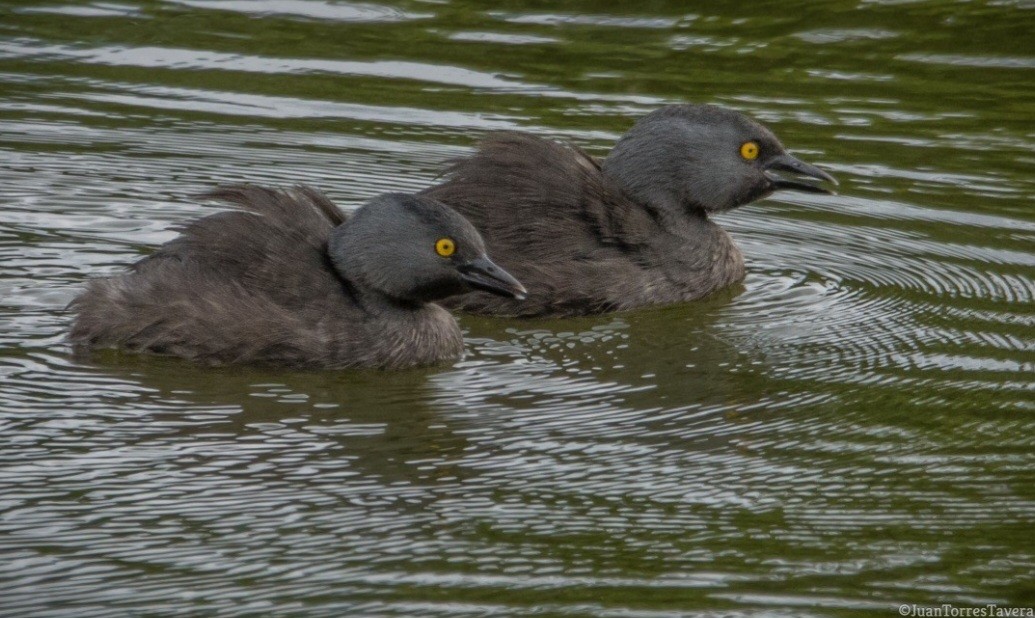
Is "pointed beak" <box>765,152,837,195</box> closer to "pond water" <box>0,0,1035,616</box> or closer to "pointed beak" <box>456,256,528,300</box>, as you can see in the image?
"pond water" <box>0,0,1035,616</box>

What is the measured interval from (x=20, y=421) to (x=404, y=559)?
2.05m

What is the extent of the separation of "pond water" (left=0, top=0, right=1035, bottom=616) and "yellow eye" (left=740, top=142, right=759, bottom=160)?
66 centimetres

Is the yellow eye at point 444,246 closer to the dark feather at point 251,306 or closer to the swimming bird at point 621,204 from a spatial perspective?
the dark feather at point 251,306

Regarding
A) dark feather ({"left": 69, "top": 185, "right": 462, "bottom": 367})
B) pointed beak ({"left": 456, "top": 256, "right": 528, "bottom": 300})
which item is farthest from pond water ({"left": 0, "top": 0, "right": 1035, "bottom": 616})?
pointed beak ({"left": 456, "top": 256, "right": 528, "bottom": 300})

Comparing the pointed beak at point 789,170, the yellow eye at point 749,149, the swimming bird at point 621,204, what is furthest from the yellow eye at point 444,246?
the pointed beak at point 789,170

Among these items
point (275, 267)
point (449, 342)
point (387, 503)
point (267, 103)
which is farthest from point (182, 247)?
point (267, 103)

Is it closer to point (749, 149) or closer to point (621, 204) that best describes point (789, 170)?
point (749, 149)

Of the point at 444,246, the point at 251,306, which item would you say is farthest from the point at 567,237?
the point at 251,306

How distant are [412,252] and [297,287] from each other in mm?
542

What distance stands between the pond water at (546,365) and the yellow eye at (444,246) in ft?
1.72

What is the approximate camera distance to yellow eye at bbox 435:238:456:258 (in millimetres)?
8422

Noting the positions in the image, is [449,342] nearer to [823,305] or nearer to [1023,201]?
[823,305]

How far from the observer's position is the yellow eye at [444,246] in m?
8.42

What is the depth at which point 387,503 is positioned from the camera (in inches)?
259
